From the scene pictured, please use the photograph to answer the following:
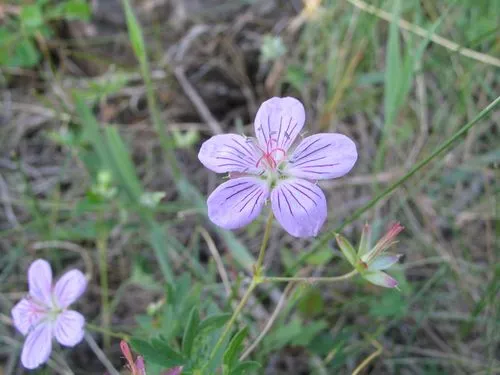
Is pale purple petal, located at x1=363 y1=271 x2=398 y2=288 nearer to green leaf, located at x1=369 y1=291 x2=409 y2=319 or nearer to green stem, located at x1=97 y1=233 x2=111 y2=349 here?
green leaf, located at x1=369 y1=291 x2=409 y2=319

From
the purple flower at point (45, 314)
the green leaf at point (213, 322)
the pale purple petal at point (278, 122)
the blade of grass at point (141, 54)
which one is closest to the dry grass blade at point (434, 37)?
the blade of grass at point (141, 54)

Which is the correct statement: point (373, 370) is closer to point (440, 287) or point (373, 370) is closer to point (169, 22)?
point (440, 287)

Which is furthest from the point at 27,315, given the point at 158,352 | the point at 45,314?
the point at 158,352

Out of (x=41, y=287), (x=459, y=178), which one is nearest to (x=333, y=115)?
(x=459, y=178)

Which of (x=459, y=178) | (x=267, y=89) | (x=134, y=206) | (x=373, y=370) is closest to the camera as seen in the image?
(x=373, y=370)

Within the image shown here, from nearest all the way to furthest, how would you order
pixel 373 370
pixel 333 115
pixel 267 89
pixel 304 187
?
pixel 304 187, pixel 373 370, pixel 333 115, pixel 267 89

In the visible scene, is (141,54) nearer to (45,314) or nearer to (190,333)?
(45,314)

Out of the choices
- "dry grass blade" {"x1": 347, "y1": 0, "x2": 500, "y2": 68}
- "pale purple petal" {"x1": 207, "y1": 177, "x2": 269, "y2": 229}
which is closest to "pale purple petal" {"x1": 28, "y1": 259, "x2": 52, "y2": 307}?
"pale purple petal" {"x1": 207, "y1": 177, "x2": 269, "y2": 229}
